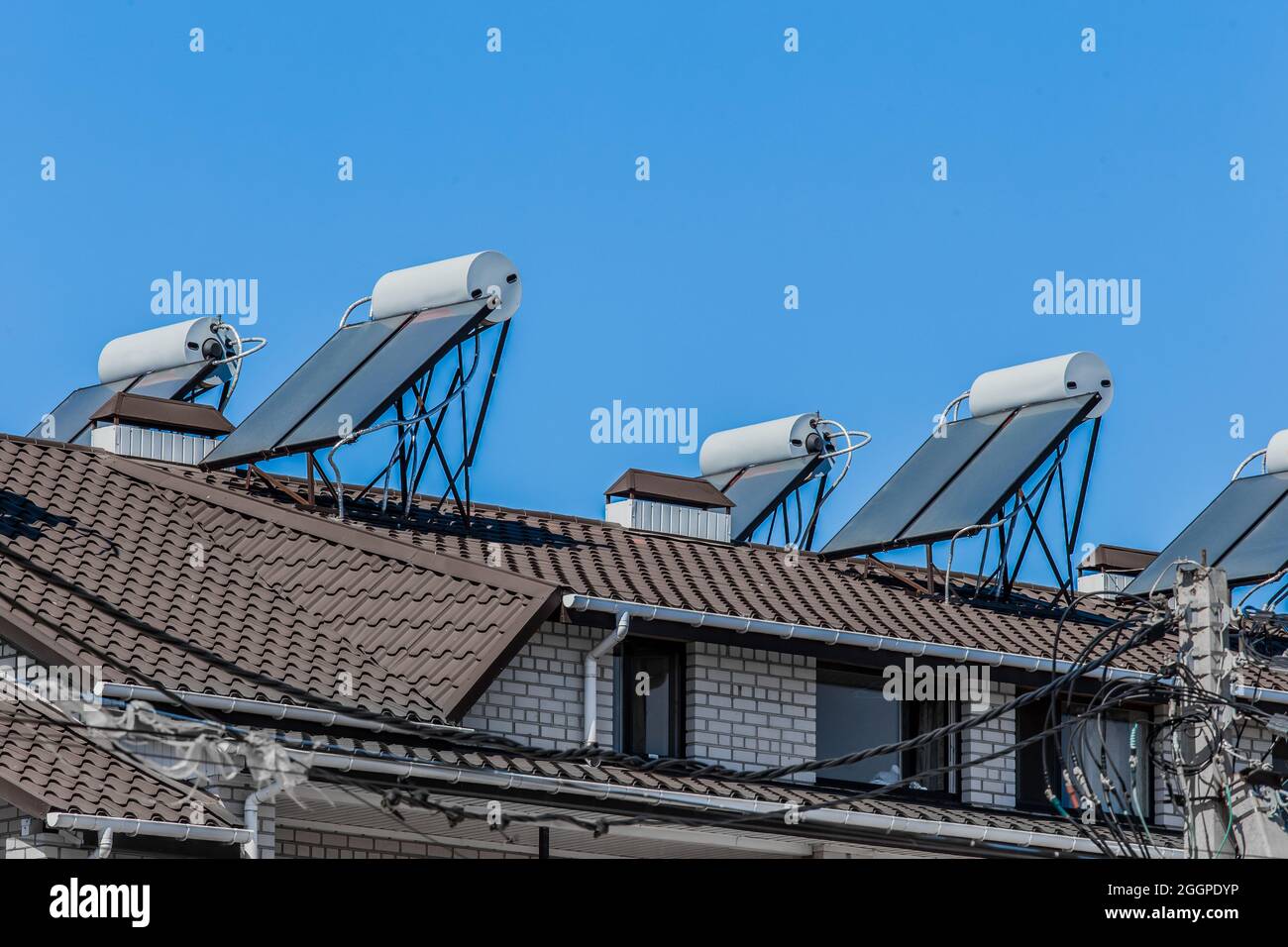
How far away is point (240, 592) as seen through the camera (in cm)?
2078

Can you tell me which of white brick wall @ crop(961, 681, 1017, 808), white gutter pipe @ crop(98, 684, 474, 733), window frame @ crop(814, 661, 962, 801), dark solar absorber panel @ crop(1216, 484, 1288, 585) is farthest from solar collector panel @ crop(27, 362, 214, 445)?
dark solar absorber panel @ crop(1216, 484, 1288, 585)

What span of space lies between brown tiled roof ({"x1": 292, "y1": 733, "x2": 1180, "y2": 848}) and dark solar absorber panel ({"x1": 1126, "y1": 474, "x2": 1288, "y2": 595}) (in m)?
4.83

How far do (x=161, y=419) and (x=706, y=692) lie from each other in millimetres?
7235

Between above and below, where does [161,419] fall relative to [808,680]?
above

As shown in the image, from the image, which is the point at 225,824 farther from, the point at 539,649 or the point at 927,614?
the point at 927,614

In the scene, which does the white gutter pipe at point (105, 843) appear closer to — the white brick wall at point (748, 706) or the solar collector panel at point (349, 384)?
the white brick wall at point (748, 706)

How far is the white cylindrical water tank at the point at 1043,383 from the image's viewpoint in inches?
1067

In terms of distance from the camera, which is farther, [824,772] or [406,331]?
[406,331]

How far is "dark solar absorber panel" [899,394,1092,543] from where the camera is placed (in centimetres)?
2548

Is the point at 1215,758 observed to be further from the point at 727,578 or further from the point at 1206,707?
the point at 727,578
